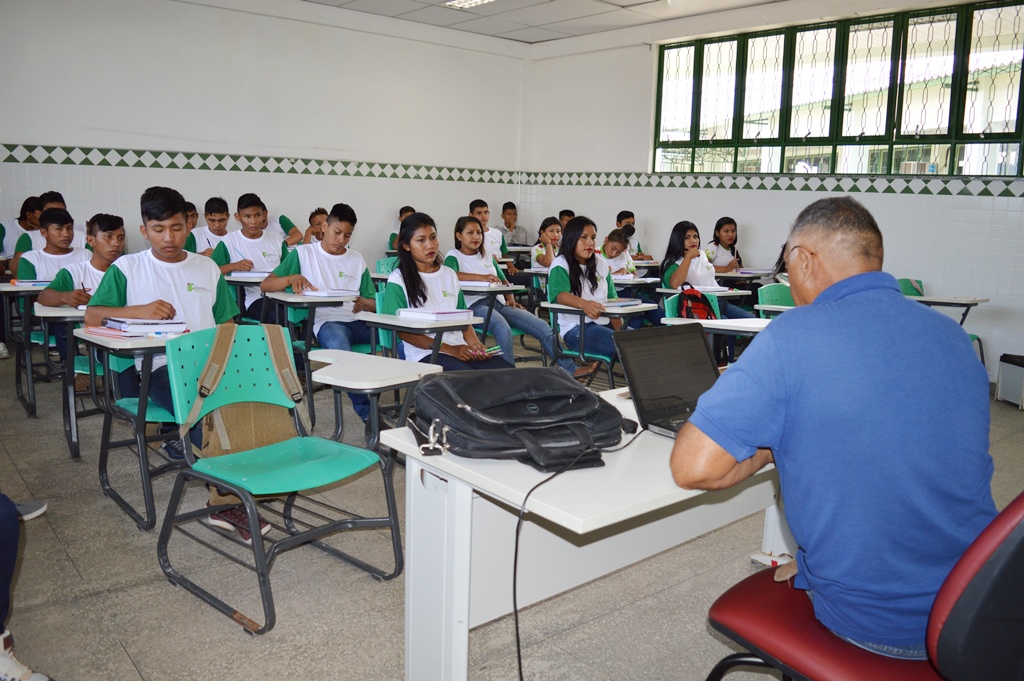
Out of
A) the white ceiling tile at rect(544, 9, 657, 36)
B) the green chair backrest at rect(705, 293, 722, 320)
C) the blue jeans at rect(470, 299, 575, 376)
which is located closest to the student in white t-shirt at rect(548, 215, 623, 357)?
the blue jeans at rect(470, 299, 575, 376)

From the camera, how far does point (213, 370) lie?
2.63m

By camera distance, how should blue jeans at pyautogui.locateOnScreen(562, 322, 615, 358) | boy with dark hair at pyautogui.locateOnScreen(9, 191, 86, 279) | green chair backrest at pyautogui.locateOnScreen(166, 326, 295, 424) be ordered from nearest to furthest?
green chair backrest at pyautogui.locateOnScreen(166, 326, 295, 424), blue jeans at pyautogui.locateOnScreen(562, 322, 615, 358), boy with dark hair at pyautogui.locateOnScreen(9, 191, 86, 279)

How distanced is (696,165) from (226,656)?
7.82 metres

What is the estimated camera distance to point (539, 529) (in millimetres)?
2064

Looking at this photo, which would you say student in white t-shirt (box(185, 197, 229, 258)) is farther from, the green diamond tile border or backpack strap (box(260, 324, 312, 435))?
backpack strap (box(260, 324, 312, 435))

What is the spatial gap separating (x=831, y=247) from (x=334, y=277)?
4.01 meters

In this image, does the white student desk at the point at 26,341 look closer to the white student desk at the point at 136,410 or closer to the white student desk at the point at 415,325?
the white student desk at the point at 136,410

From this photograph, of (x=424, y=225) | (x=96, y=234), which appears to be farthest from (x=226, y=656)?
(x=96, y=234)

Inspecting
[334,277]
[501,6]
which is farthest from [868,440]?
[501,6]

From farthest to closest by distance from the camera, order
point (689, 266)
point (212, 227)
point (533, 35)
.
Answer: point (533, 35) < point (212, 227) < point (689, 266)

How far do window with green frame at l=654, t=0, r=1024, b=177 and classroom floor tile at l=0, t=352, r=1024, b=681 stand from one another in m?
5.28

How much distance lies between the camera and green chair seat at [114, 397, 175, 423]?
3.15 meters

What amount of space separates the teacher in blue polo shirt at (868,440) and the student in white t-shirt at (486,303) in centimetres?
323

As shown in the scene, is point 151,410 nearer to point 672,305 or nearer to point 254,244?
point 672,305
